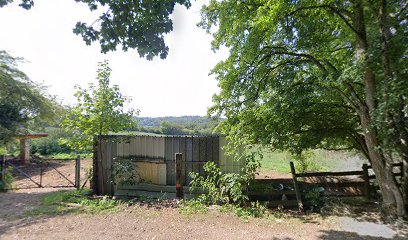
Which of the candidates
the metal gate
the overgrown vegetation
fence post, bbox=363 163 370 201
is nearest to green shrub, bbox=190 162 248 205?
the overgrown vegetation

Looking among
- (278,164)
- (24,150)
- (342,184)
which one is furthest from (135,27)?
(24,150)

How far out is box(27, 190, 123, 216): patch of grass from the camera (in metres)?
6.41

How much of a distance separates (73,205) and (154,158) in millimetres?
2926

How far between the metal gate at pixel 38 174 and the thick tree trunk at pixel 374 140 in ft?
31.9

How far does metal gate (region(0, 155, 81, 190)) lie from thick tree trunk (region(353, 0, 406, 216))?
9725 millimetres

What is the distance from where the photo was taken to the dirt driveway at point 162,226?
16.0 ft

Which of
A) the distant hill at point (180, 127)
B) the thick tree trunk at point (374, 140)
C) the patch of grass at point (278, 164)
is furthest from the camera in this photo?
the patch of grass at point (278, 164)

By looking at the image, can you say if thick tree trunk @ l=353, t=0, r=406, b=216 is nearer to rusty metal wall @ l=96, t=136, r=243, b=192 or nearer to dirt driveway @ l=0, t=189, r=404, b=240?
dirt driveway @ l=0, t=189, r=404, b=240

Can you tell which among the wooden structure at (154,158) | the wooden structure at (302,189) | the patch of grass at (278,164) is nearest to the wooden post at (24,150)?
the wooden structure at (154,158)

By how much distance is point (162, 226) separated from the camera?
17.6 ft

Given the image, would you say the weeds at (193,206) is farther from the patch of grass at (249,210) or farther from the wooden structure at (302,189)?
the wooden structure at (302,189)

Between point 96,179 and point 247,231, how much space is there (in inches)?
229

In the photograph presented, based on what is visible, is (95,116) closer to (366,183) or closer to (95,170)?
(95,170)

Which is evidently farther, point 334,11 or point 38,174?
point 38,174
